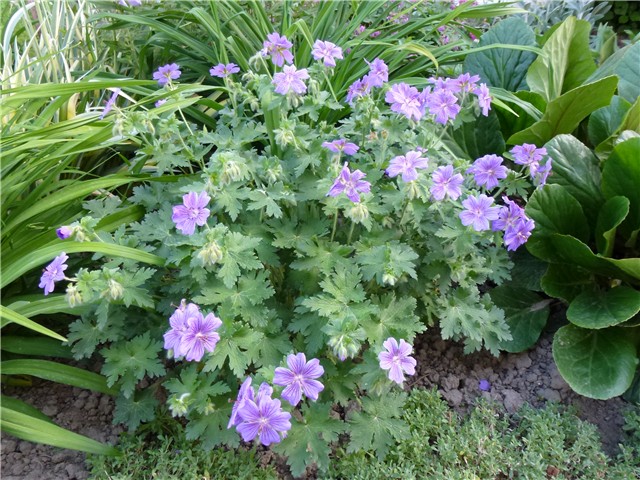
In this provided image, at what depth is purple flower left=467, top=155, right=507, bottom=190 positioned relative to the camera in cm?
157

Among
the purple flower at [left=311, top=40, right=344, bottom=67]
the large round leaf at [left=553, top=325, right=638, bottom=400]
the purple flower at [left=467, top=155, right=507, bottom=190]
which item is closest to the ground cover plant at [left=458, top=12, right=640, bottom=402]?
the large round leaf at [left=553, top=325, right=638, bottom=400]

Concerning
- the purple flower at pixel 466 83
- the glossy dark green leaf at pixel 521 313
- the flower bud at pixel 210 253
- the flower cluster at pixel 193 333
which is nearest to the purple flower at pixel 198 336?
the flower cluster at pixel 193 333

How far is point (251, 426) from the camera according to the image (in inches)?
46.1

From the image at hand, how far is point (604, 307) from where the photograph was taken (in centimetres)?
182

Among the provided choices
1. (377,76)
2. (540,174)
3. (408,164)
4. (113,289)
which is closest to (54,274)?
(113,289)

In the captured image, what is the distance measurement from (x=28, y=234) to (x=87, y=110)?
60 cm

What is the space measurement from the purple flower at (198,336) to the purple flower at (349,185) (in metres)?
0.40

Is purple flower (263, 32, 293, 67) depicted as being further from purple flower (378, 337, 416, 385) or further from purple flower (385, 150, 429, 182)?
purple flower (378, 337, 416, 385)

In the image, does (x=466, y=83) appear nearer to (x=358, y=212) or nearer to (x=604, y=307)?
(x=358, y=212)

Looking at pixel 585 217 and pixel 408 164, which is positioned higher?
pixel 408 164

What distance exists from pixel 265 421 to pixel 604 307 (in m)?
1.18

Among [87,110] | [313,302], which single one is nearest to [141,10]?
[87,110]

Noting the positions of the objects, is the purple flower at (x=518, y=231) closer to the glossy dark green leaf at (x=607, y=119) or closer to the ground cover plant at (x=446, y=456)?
the ground cover plant at (x=446, y=456)

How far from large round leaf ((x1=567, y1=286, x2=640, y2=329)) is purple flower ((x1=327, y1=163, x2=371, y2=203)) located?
A: 85 centimetres
